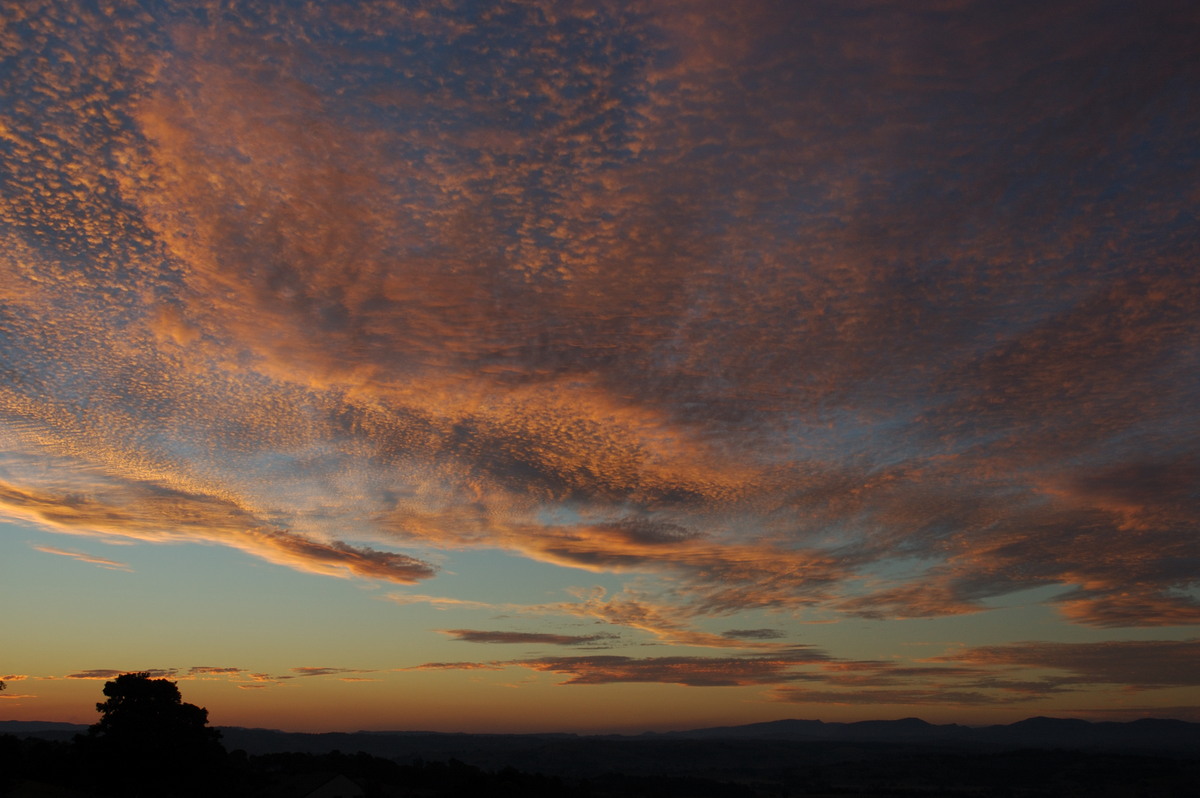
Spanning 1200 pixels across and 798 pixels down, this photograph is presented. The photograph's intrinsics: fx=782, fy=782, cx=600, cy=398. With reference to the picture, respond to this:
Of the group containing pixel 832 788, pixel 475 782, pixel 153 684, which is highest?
pixel 153 684

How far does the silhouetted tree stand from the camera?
5284 centimetres

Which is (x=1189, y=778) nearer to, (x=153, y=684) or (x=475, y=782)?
(x=475, y=782)

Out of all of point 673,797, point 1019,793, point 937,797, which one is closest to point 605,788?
point 673,797

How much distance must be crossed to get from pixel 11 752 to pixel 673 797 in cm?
11559

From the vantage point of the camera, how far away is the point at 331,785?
261ft

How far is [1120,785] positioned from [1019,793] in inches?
884

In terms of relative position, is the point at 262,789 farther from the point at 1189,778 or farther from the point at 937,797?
the point at 1189,778

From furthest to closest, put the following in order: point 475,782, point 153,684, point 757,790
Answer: point 757,790, point 475,782, point 153,684

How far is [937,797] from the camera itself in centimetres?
17275

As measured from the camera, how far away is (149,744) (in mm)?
53656

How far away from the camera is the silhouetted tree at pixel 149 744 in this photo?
5284cm

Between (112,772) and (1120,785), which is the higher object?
(112,772)

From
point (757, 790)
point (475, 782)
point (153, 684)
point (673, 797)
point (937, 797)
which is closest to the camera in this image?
point (153, 684)

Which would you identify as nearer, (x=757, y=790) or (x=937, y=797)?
(x=937, y=797)
